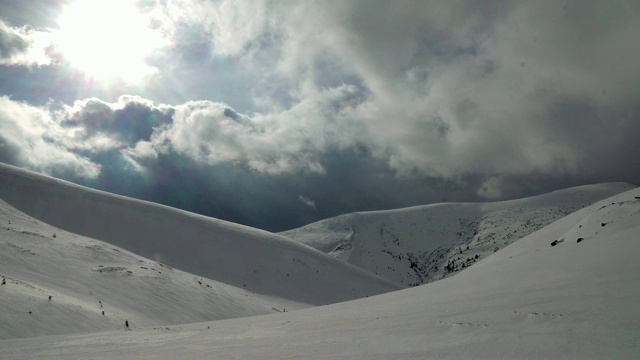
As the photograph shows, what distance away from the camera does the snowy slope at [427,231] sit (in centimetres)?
15338

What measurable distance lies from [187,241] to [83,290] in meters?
19.9

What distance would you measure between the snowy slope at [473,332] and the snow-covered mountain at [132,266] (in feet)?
17.9

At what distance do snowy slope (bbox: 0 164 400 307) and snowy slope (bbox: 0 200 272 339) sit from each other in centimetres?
731

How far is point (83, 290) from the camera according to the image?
1852 centimetres

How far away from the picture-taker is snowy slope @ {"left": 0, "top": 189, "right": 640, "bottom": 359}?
5.21m

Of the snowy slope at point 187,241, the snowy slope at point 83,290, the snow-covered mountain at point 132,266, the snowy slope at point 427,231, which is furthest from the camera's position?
the snowy slope at point 427,231

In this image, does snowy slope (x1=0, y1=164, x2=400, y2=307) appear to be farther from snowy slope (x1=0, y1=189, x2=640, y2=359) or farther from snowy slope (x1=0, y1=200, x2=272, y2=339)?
snowy slope (x1=0, y1=189, x2=640, y2=359)

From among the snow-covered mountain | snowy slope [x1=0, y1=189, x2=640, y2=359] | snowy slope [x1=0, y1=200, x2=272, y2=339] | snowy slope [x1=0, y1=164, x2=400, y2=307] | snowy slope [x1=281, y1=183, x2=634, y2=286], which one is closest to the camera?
snowy slope [x1=0, y1=189, x2=640, y2=359]

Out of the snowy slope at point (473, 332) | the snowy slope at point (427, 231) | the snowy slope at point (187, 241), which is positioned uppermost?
the snowy slope at point (427, 231)

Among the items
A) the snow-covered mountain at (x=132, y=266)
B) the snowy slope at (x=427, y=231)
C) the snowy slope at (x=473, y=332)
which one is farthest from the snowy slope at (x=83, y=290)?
the snowy slope at (x=427, y=231)

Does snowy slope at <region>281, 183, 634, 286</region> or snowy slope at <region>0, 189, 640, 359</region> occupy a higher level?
snowy slope at <region>281, 183, 634, 286</region>

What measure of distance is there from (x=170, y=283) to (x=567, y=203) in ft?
609

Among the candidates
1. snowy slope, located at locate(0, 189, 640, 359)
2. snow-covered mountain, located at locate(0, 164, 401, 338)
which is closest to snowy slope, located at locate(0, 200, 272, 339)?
snow-covered mountain, located at locate(0, 164, 401, 338)

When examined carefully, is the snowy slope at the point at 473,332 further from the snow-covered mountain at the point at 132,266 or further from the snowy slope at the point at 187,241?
the snowy slope at the point at 187,241
